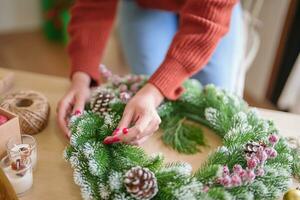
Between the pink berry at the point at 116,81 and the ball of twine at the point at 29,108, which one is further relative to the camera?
the pink berry at the point at 116,81

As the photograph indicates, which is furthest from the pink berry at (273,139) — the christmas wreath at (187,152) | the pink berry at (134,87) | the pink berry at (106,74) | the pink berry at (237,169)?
the pink berry at (106,74)

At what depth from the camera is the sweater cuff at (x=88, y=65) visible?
41.7 inches

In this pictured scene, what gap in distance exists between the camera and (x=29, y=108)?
0.87m

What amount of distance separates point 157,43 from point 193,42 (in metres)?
0.35

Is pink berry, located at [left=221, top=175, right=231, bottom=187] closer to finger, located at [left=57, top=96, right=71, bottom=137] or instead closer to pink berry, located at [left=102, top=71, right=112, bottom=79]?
finger, located at [left=57, top=96, right=71, bottom=137]

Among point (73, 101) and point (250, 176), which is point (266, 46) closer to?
point (73, 101)

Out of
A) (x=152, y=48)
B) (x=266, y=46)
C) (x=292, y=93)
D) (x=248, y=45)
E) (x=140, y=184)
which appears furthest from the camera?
(x=266, y=46)

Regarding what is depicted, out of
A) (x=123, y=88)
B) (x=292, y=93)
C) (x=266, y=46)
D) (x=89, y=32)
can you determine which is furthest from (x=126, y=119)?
(x=266, y=46)

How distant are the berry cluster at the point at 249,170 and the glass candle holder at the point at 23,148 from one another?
362 mm

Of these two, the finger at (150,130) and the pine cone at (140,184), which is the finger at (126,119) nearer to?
the finger at (150,130)

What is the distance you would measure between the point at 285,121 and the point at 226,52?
15.1 inches

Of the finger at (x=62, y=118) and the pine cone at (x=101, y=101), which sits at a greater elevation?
the pine cone at (x=101, y=101)

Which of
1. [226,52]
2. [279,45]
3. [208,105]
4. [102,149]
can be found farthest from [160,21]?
[279,45]

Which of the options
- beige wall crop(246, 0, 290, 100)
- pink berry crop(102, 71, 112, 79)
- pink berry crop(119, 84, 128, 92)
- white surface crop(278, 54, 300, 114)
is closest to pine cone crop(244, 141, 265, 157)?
pink berry crop(119, 84, 128, 92)
